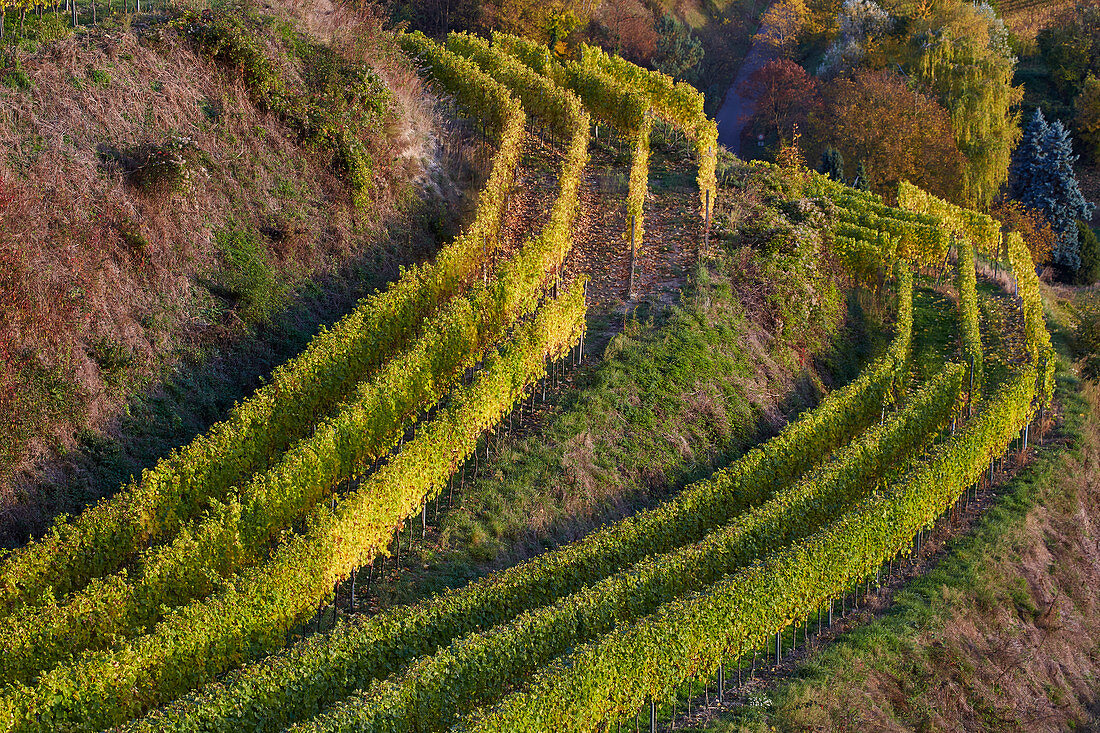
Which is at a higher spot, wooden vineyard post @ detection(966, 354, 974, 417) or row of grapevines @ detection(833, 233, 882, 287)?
row of grapevines @ detection(833, 233, 882, 287)

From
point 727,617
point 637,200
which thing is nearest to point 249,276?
point 637,200

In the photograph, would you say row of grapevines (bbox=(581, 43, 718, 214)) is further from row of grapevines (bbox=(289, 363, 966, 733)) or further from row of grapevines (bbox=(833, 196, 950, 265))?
row of grapevines (bbox=(289, 363, 966, 733))

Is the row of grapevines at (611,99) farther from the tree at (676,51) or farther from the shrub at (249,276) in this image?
the tree at (676,51)

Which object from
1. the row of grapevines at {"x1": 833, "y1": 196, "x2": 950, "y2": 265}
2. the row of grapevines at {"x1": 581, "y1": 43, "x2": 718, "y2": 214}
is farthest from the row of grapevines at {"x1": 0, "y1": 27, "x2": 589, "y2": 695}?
the row of grapevines at {"x1": 833, "y1": 196, "x2": 950, "y2": 265}

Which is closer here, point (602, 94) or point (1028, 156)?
point (602, 94)

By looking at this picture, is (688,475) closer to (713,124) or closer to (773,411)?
(773,411)

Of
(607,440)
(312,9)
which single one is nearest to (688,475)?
(607,440)

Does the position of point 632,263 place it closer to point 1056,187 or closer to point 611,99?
point 611,99
